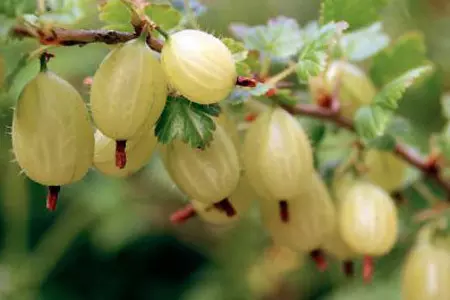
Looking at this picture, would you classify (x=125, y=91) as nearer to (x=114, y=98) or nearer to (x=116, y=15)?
(x=114, y=98)

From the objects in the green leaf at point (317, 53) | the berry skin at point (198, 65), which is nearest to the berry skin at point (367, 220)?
the green leaf at point (317, 53)

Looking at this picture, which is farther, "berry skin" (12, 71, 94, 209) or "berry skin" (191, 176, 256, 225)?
"berry skin" (191, 176, 256, 225)

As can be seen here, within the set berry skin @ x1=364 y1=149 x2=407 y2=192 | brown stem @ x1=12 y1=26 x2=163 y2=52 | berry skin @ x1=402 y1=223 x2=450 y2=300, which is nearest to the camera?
brown stem @ x1=12 y1=26 x2=163 y2=52

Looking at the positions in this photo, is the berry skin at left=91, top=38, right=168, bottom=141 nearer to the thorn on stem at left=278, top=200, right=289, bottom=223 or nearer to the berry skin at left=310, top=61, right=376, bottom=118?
the thorn on stem at left=278, top=200, right=289, bottom=223

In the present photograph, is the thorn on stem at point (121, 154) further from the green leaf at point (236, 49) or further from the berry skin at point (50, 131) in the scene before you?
the green leaf at point (236, 49)

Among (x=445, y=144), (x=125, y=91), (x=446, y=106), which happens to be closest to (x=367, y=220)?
(x=445, y=144)

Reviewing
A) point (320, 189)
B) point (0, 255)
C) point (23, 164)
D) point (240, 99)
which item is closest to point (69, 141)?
point (23, 164)

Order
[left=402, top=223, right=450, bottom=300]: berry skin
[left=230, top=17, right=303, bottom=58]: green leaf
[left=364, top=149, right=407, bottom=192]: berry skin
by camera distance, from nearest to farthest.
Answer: [left=230, top=17, right=303, bottom=58]: green leaf, [left=402, top=223, right=450, bottom=300]: berry skin, [left=364, top=149, right=407, bottom=192]: berry skin

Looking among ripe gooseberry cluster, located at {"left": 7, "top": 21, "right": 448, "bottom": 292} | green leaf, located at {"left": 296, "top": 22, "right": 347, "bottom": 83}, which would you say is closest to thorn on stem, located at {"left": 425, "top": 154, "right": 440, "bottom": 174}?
ripe gooseberry cluster, located at {"left": 7, "top": 21, "right": 448, "bottom": 292}
